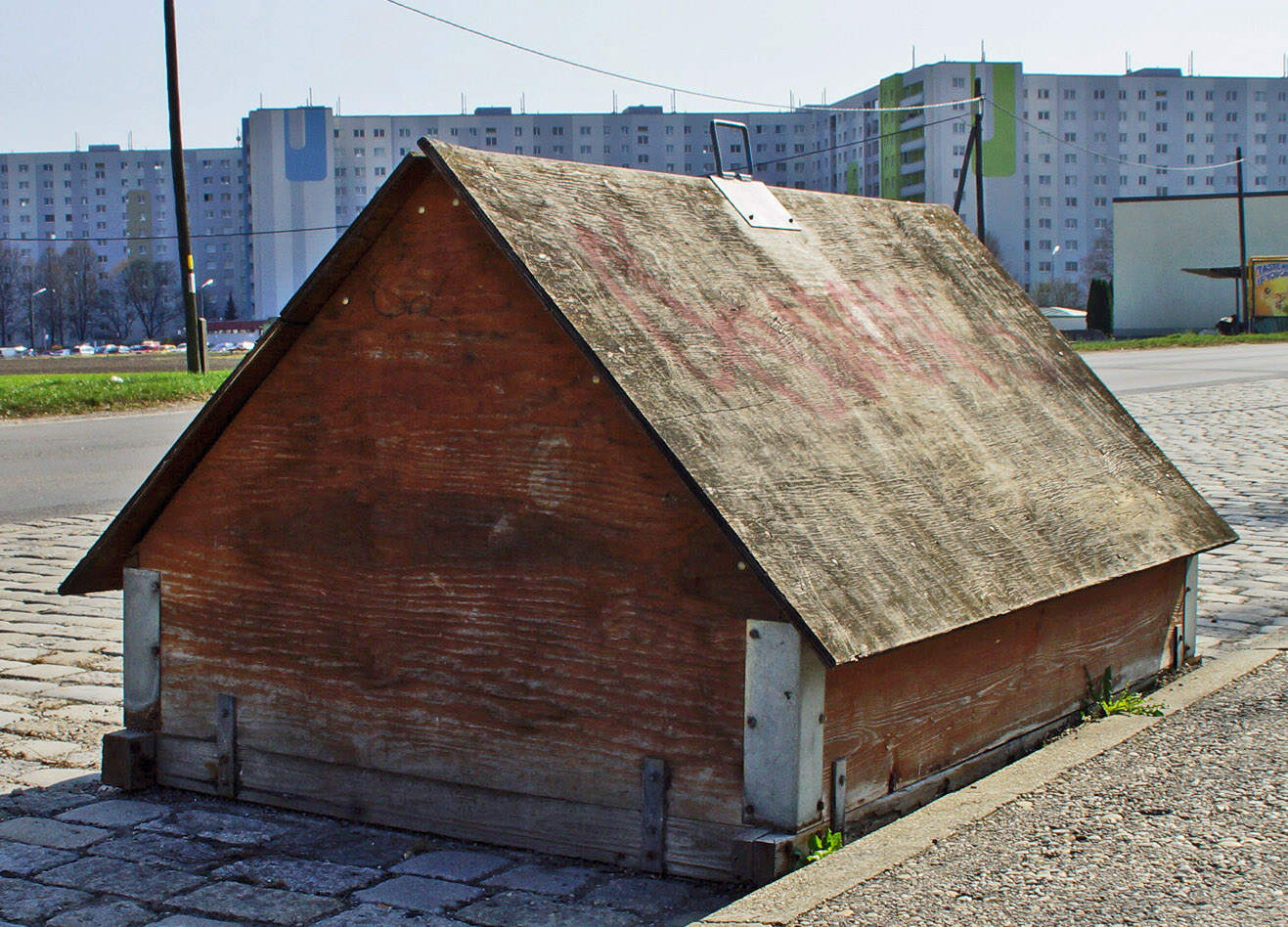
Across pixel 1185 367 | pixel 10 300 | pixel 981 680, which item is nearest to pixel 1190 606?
pixel 981 680

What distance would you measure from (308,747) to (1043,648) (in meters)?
2.00

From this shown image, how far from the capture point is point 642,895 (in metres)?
3.06

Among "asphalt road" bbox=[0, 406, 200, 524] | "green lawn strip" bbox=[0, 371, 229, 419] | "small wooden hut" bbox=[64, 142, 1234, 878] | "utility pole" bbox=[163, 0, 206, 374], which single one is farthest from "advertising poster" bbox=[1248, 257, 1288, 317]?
"small wooden hut" bbox=[64, 142, 1234, 878]

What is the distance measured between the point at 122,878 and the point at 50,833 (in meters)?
0.46

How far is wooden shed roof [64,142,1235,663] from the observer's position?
10.2ft

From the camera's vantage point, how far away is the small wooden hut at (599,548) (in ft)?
10.0

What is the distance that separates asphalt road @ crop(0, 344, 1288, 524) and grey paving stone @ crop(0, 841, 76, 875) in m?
7.18

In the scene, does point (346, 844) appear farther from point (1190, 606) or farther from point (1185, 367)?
point (1185, 367)

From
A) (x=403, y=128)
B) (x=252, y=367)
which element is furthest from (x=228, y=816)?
(x=403, y=128)

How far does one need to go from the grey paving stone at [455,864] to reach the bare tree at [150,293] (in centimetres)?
14148

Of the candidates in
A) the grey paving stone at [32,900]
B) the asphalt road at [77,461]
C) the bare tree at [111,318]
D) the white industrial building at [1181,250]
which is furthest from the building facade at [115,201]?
the grey paving stone at [32,900]

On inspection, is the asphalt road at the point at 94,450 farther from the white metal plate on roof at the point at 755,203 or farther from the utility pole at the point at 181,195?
the white metal plate on roof at the point at 755,203

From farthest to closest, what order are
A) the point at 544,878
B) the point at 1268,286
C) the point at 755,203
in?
the point at 1268,286 → the point at 755,203 → the point at 544,878

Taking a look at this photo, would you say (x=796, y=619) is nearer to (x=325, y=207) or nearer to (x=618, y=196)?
(x=618, y=196)
